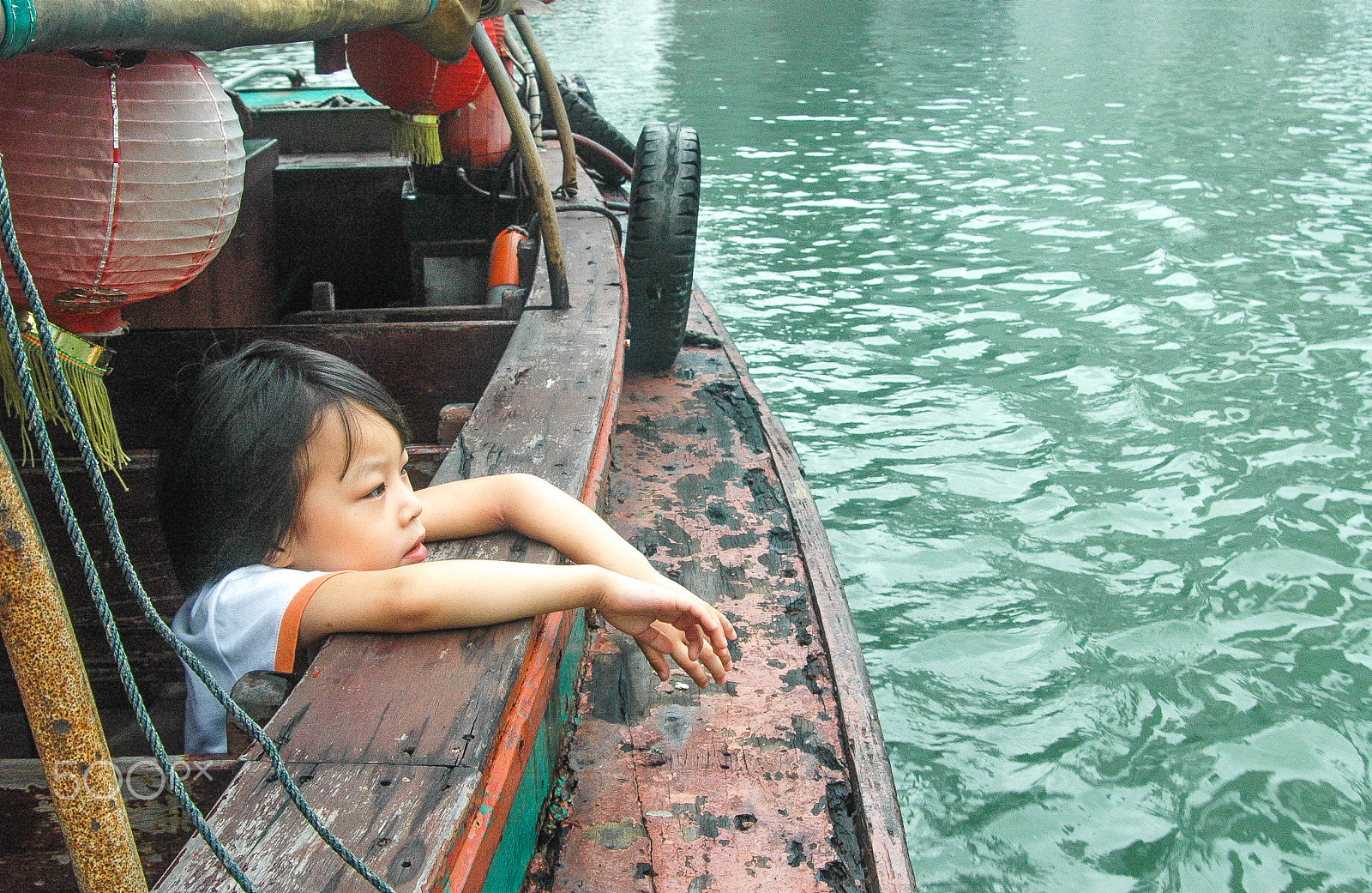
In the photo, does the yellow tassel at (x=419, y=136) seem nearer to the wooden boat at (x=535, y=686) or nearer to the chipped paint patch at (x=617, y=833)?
the wooden boat at (x=535, y=686)

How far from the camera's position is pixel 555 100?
350cm

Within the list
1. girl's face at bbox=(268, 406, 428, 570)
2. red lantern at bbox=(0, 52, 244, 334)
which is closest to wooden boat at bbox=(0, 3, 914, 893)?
girl's face at bbox=(268, 406, 428, 570)

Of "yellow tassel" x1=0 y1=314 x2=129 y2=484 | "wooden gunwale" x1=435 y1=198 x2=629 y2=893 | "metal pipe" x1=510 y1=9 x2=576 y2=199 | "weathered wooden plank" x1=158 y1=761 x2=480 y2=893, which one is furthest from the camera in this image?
"metal pipe" x1=510 y1=9 x2=576 y2=199

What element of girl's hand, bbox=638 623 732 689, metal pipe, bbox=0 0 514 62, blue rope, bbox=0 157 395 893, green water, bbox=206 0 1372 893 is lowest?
green water, bbox=206 0 1372 893

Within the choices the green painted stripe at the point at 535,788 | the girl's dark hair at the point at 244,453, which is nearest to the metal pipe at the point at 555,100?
the girl's dark hair at the point at 244,453

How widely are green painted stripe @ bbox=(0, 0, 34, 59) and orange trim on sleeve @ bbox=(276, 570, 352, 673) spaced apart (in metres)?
0.69

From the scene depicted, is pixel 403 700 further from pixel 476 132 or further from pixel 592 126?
pixel 592 126

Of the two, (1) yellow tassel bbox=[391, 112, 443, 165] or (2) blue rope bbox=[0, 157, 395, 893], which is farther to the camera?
(1) yellow tassel bbox=[391, 112, 443, 165]

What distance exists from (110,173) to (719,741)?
141cm

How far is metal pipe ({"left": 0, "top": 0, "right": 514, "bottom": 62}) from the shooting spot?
1.02 metres

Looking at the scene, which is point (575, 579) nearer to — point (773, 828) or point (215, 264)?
point (773, 828)

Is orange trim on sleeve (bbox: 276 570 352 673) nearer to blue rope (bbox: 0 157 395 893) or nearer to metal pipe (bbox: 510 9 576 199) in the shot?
blue rope (bbox: 0 157 395 893)

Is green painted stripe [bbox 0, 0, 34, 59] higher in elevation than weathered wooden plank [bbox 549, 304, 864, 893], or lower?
higher

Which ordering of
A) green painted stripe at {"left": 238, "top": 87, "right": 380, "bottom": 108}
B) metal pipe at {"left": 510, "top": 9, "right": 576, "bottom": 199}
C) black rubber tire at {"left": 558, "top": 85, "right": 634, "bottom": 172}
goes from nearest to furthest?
metal pipe at {"left": 510, "top": 9, "right": 576, "bottom": 199} → green painted stripe at {"left": 238, "top": 87, "right": 380, "bottom": 108} → black rubber tire at {"left": 558, "top": 85, "right": 634, "bottom": 172}
